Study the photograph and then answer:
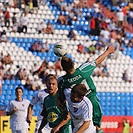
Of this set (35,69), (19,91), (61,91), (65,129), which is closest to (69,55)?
(35,69)

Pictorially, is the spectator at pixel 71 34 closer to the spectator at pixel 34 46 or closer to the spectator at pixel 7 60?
the spectator at pixel 34 46

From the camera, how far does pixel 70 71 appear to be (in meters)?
8.54

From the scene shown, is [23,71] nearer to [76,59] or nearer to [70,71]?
[76,59]

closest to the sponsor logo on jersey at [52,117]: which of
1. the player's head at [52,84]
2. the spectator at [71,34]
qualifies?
the player's head at [52,84]

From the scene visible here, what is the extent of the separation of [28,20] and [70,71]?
60.7ft

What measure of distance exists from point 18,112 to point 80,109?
6.15 metres

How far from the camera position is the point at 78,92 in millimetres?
7438

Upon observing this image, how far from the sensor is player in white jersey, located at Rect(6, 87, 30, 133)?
44.8ft

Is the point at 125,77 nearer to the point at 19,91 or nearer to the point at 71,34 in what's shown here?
the point at 71,34

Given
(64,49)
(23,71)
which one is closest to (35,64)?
(23,71)

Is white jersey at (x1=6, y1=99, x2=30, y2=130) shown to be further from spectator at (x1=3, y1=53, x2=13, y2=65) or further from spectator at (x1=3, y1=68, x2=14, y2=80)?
spectator at (x1=3, y1=53, x2=13, y2=65)

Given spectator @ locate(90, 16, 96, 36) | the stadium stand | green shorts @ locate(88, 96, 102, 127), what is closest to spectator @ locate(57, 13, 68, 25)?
the stadium stand

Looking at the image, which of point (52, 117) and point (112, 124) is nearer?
point (52, 117)

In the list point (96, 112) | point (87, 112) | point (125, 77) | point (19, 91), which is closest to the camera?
point (87, 112)
